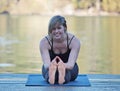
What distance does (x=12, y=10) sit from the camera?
36188mm

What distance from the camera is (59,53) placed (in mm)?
3465

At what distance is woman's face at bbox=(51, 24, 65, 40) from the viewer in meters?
3.31

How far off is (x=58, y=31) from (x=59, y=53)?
218 mm

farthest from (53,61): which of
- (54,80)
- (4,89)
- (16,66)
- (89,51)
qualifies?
(89,51)

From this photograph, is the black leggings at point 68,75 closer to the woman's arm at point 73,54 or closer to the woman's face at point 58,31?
the woman's arm at point 73,54

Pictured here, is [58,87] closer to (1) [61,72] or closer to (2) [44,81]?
(1) [61,72]

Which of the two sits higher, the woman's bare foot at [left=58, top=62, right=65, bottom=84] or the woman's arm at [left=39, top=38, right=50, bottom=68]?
the woman's arm at [left=39, top=38, right=50, bottom=68]

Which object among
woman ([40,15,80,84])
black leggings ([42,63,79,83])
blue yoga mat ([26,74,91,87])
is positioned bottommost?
blue yoga mat ([26,74,91,87])

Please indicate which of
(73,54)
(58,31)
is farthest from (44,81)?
(58,31)

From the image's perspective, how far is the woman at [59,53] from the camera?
330cm

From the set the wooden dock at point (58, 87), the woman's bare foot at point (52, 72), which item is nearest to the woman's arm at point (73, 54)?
the woman's bare foot at point (52, 72)

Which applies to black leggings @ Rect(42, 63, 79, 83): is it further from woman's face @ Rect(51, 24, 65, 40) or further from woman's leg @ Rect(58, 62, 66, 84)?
woman's face @ Rect(51, 24, 65, 40)

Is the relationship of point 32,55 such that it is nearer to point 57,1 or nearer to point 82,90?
point 82,90

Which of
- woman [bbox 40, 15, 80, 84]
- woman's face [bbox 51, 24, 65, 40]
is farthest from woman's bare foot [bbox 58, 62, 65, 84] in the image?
woman's face [bbox 51, 24, 65, 40]
